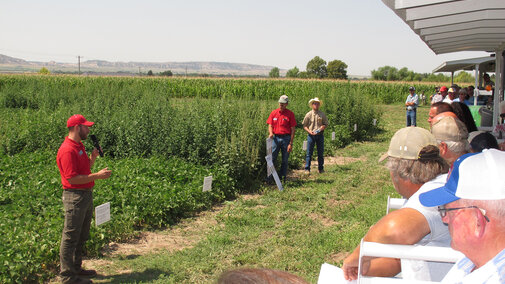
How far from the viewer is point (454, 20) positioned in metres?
5.14

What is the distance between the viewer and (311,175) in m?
10.4

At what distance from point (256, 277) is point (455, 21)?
4924 millimetres

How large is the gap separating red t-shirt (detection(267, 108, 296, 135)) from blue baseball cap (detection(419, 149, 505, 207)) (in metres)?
7.64

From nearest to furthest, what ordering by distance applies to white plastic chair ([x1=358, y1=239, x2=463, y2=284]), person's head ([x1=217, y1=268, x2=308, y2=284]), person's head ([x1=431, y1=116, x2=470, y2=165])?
person's head ([x1=217, y1=268, x2=308, y2=284]) → white plastic chair ([x1=358, y1=239, x2=463, y2=284]) → person's head ([x1=431, y1=116, x2=470, y2=165])

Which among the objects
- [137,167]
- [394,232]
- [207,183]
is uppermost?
[394,232]

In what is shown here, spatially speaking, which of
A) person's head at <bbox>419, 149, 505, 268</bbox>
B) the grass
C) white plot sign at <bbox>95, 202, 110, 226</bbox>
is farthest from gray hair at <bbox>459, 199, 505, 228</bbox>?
white plot sign at <bbox>95, 202, 110, 226</bbox>

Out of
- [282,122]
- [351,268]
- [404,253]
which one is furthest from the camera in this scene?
[282,122]

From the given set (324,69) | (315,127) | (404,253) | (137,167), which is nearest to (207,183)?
(137,167)

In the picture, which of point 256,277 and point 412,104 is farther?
point 412,104

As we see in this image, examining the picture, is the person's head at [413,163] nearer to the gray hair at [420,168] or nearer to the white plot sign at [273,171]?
the gray hair at [420,168]

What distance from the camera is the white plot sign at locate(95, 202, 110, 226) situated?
555 cm

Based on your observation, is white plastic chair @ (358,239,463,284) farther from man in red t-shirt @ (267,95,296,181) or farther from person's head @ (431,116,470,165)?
man in red t-shirt @ (267,95,296,181)

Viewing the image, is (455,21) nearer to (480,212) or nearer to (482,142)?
(482,142)

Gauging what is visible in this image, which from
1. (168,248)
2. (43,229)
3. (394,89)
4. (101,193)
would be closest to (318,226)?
(168,248)
